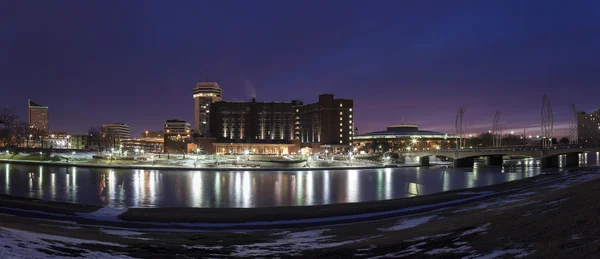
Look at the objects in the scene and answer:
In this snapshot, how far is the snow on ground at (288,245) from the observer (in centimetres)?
1688

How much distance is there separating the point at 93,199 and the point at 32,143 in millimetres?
181196

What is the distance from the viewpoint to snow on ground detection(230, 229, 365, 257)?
1688 centimetres

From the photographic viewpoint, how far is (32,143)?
18788 cm

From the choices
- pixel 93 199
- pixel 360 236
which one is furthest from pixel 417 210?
pixel 93 199

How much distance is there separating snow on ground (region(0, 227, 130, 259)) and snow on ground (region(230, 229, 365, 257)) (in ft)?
16.5

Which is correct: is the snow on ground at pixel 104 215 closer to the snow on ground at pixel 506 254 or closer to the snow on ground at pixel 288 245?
the snow on ground at pixel 288 245

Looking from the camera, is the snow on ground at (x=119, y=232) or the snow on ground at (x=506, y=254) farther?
the snow on ground at (x=119, y=232)

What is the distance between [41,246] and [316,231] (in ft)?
42.2

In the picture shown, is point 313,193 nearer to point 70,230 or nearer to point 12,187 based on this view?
point 70,230

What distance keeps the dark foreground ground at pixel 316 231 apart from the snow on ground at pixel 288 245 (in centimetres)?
4

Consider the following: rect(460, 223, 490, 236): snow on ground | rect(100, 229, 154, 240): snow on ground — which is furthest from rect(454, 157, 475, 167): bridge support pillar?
rect(100, 229, 154, 240): snow on ground

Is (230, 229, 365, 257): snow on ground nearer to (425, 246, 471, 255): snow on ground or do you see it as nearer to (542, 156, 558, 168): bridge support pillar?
(425, 246, 471, 255): snow on ground

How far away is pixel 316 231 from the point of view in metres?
22.1

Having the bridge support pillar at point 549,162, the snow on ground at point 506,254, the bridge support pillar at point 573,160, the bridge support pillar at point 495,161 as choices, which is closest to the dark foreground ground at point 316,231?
the snow on ground at point 506,254
